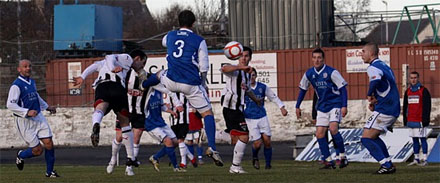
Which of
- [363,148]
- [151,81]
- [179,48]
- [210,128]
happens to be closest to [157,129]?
[151,81]

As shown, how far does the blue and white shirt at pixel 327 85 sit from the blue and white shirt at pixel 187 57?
411cm

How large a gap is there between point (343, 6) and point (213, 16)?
69.8 feet

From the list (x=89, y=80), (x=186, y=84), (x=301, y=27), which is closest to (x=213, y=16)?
(x=301, y=27)

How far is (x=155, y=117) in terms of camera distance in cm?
1689

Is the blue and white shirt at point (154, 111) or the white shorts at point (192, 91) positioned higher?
the white shorts at point (192, 91)

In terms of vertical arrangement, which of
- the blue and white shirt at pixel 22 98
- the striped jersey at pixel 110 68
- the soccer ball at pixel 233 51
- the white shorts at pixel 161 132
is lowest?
the white shorts at pixel 161 132

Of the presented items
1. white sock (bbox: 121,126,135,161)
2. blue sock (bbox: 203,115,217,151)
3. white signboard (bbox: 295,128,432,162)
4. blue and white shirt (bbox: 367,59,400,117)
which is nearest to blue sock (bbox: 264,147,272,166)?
white signboard (bbox: 295,128,432,162)

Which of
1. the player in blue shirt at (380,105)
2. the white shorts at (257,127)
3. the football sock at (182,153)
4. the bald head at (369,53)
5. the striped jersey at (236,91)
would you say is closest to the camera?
the player in blue shirt at (380,105)

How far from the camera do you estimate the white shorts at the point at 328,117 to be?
54.3 ft

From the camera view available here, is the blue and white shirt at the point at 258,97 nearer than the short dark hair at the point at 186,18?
No

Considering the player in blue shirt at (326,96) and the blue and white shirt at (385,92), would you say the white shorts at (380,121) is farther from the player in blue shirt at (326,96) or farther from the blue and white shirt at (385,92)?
the player in blue shirt at (326,96)

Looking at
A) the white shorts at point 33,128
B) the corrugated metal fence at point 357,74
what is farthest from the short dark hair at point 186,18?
the corrugated metal fence at point 357,74

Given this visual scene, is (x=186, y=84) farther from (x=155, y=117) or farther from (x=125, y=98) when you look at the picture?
(x=155, y=117)

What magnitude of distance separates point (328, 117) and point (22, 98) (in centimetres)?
556
